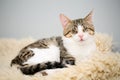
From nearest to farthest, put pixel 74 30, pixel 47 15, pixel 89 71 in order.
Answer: pixel 89 71 → pixel 74 30 → pixel 47 15

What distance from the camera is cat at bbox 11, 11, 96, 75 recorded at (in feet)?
4.42

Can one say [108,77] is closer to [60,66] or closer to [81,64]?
[81,64]

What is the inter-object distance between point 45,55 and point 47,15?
275mm

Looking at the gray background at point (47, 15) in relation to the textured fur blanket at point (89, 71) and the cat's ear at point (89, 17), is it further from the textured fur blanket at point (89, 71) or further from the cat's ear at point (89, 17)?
the textured fur blanket at point (89, 71)

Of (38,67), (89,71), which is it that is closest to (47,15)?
(38,67)

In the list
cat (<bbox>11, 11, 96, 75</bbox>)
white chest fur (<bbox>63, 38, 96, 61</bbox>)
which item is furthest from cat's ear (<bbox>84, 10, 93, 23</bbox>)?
white chest fur (<bbox>63, 38, 96, 61</bbox>)

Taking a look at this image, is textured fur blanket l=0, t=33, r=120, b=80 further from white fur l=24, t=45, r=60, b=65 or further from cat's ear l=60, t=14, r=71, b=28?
cat's ear l=60, t=14, r=71, b=28

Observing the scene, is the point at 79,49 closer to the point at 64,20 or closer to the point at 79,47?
the point at 79,47

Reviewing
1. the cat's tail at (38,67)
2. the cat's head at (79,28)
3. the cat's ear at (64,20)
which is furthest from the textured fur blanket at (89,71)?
the cat's ear at (64,20)

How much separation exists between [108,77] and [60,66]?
0.25 m

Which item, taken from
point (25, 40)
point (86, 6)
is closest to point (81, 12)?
point (86, 6)

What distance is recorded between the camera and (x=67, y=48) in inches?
56.1

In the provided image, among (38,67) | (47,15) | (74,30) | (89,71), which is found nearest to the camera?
(89,71)

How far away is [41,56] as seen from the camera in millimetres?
1380
